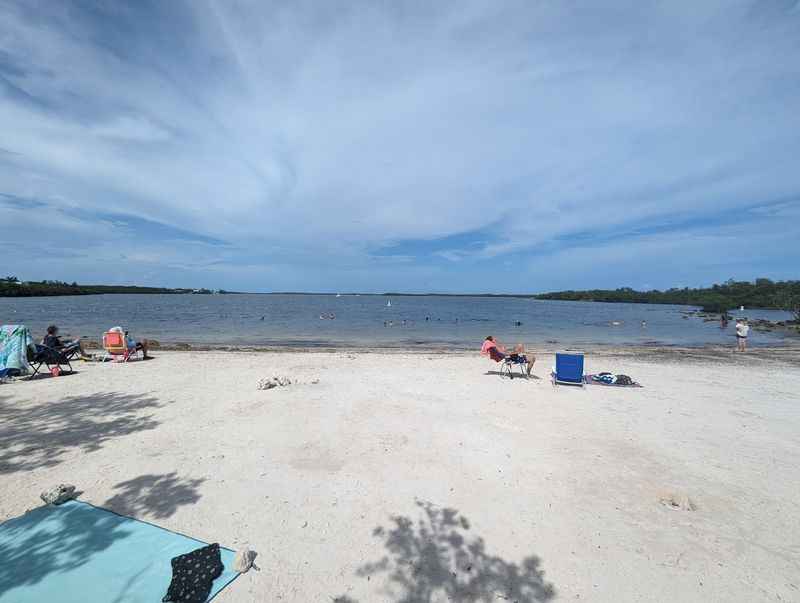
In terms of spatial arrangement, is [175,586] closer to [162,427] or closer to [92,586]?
[92,586]

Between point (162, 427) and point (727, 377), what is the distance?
16.7 meters

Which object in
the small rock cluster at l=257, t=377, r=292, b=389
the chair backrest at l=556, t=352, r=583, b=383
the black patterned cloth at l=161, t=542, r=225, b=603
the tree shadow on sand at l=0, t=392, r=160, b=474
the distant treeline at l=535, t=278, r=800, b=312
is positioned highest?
the distant treeline at l=535, t=278, r=800, b=312

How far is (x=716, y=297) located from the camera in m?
106

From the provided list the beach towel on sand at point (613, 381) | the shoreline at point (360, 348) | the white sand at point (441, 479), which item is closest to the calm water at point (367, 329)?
the shoreline at point (360, 348)

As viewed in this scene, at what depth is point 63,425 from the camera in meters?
6.86

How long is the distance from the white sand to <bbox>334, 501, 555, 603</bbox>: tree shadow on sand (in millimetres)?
20

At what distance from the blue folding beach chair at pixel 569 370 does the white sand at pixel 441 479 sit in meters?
1.10

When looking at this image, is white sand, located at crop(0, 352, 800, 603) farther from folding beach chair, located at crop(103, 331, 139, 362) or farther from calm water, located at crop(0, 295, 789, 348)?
calm water, located at crop(0, 295, 789, 348)

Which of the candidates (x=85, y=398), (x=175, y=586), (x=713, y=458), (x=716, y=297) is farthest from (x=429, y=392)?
(x=716, y=297)

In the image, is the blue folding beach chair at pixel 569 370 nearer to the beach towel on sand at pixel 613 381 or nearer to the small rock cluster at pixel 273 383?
the beach towel on sand at pixel 613 381

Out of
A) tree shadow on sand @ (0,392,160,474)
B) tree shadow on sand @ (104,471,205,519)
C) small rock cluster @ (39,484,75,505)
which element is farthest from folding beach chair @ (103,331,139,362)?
tree shadow on sand @ (104,471,205,519)

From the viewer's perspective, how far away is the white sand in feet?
11.5

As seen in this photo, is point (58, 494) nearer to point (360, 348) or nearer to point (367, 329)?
point (360, 348)

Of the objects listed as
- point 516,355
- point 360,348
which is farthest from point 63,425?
point 360,348
